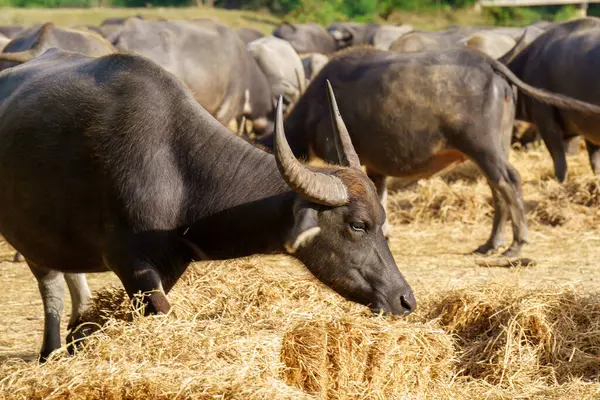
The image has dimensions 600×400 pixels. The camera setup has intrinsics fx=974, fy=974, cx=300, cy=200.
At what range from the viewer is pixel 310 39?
29.2 metres

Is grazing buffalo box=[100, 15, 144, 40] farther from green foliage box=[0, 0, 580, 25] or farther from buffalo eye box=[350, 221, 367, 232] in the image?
green foliage box=[0, 0, 580, 25]

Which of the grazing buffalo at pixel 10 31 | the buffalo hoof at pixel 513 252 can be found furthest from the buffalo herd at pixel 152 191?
the grazing buffalo at pixel 10 31

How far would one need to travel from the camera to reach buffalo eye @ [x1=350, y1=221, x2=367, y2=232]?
5047 millimetres

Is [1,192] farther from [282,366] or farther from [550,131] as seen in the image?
[550,131]

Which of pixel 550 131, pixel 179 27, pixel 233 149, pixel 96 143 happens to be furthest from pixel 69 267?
pixel 179 27

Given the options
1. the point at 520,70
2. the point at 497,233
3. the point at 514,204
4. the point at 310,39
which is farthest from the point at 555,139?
the point at 310,39

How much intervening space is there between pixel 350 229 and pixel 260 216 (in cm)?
48

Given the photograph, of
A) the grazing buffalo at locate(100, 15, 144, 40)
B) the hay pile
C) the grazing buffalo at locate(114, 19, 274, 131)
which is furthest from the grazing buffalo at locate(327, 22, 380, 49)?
the hay pile

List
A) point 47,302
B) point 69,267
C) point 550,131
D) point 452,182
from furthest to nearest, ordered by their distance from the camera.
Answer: point 452,182 < point 550,131 < point 47,302 < point 69,267

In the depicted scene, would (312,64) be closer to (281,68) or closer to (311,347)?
(281,68)

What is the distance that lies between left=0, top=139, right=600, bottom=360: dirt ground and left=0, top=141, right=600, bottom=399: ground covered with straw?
45mm

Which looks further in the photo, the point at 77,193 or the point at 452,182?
the point at 452,182

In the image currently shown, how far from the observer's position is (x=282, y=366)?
432 centimetres

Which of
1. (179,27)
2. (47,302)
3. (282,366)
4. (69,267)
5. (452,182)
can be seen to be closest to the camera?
(282,366)
